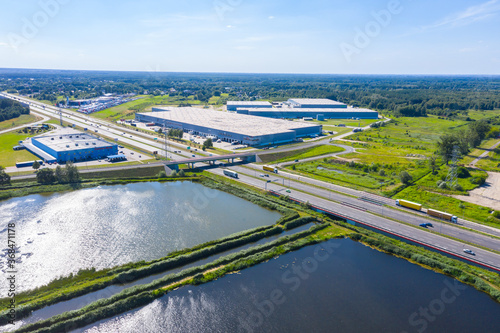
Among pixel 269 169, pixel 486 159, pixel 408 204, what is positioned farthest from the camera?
pixel 486 159

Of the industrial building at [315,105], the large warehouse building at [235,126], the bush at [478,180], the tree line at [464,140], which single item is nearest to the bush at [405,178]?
the bush at [478,180]

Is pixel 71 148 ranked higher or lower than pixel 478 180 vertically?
higher

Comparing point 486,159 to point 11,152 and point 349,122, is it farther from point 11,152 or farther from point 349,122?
point 11,152

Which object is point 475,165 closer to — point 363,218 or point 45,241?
point 363,218

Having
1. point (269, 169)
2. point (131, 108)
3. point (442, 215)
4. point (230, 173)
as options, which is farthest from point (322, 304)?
point (131, 108)

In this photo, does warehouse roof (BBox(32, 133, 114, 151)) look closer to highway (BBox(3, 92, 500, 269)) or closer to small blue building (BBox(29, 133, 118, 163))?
small blue building (BBox(29, 133, 118, 163))

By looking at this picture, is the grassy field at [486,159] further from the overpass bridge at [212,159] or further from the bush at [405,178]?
the overpass bridge at [212,159]

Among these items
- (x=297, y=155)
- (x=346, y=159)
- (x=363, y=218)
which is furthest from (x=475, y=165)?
(x=363, y=218)
